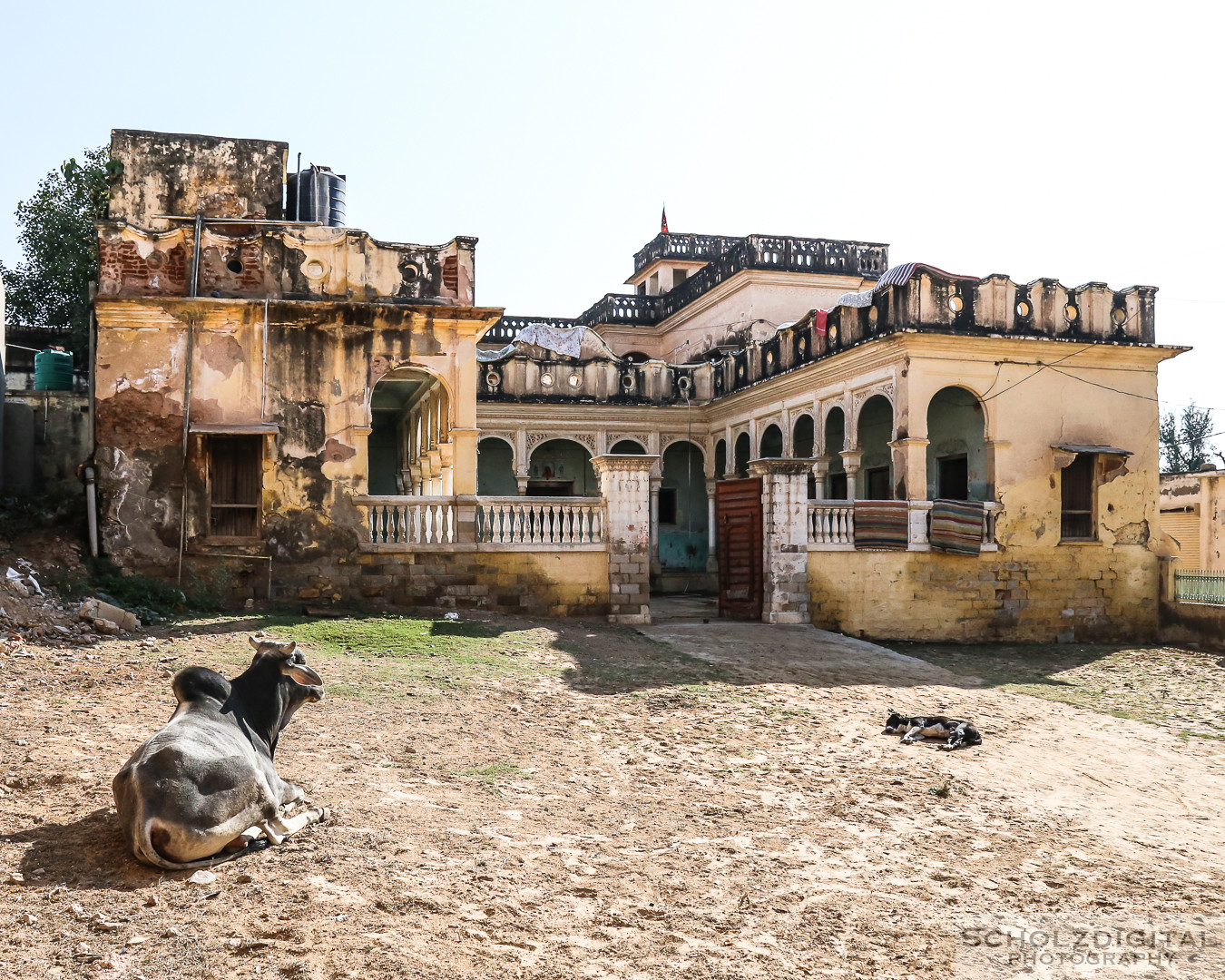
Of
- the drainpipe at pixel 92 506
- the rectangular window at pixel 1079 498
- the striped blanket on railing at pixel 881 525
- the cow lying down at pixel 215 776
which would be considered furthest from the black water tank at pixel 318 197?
the rectangular window at pixel 1079 498

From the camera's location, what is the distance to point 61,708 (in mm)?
7121

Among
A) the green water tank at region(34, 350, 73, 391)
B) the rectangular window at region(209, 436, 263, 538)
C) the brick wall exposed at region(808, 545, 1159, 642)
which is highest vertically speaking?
the green water tank at region(34, 350, 73, 391)

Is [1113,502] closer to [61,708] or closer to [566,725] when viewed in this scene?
[566,725]

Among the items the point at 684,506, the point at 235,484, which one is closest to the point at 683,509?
the point at 684,506

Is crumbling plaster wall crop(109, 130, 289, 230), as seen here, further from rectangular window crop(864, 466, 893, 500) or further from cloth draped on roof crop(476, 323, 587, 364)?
rectangular window crop(864, 466, 893, 500)

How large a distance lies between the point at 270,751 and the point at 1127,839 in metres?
5.14

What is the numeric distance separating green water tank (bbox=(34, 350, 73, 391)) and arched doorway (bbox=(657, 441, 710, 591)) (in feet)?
41.0

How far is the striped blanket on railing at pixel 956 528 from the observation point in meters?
15.5

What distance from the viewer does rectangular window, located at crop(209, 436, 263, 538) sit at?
13.7m

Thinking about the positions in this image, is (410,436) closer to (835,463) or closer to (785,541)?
(835,463)

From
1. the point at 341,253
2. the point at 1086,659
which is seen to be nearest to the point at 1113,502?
the point at 1086,659

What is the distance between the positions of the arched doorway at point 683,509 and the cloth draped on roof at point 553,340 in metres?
3.24

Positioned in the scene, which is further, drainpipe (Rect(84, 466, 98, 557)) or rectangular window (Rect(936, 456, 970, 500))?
rectangular window (Rect(936, 456, 970, 500))

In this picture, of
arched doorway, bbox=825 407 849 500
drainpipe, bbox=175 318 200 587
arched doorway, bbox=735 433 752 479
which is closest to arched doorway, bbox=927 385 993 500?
arched doorway, bbox=825 407 849 500
